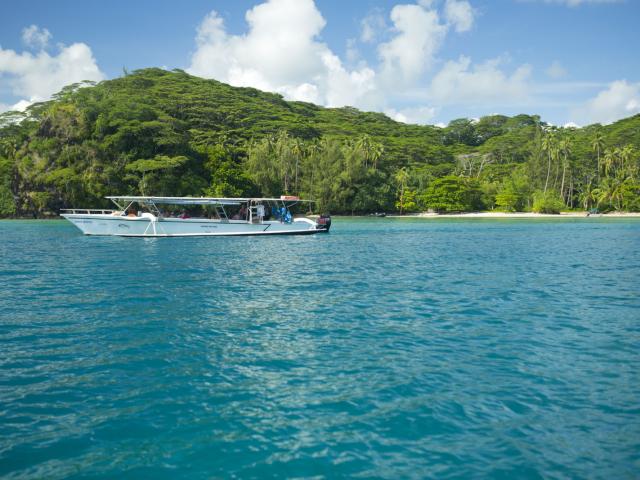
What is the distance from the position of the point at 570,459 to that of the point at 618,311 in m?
9.98

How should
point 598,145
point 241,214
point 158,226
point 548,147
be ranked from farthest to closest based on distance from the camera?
point 598,145, point 548,147, point 241,214, point 158,226

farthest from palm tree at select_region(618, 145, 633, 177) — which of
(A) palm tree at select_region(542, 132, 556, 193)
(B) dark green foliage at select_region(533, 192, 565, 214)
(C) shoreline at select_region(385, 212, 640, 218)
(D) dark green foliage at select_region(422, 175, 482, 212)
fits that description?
(D) dark green foliage at select_region(422, 175, 482, 212)

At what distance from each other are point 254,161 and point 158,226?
54.2 metres

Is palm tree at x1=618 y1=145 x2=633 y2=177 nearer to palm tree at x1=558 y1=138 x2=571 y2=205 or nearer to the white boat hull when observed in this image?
palm tree at x1=558 y1=138 x2=571 y2=205

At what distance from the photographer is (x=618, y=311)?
14273mm

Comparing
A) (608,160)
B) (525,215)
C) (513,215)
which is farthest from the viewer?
(608,160)

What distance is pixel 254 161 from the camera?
9344 centimetres

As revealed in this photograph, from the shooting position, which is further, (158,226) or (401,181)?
(401,181)

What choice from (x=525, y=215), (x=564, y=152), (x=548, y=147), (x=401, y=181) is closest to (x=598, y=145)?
(x=564, y=152)

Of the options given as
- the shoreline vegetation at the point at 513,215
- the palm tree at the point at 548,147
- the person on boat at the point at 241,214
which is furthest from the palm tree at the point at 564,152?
the person on boat at the point at 241,214

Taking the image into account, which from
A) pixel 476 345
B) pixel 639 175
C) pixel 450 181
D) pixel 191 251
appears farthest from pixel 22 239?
pixel 639 175

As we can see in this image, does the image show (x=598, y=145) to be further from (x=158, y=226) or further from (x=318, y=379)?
(x=318, y=379)

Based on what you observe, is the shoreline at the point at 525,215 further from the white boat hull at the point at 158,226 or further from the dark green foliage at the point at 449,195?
the white boat hull at the point at 158,226

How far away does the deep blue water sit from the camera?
20.2 ft
